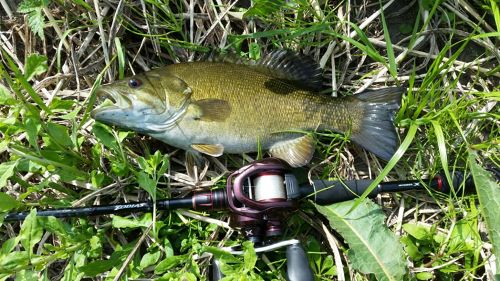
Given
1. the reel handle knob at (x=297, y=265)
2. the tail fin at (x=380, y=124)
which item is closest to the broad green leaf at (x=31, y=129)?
the reel handle knob at (x=297, y=265)

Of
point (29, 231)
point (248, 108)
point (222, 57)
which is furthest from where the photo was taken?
point (222, 57)

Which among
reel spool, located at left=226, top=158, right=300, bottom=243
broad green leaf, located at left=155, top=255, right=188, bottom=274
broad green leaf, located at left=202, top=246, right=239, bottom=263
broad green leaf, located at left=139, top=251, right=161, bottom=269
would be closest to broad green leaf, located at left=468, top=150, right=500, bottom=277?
reel spool, located at left=226, top=158, right=300, bottom=243

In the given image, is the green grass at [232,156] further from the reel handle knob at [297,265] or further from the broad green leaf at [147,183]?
the reel handle knob at [297,265]

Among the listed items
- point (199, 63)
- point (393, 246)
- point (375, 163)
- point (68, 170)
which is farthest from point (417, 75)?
point (68, 170)

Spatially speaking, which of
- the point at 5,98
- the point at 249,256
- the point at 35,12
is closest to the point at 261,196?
the point at 249,256

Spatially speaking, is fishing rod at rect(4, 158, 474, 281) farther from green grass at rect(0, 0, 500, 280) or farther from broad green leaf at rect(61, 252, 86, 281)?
broad green leaf at rect(61, 252, 86, 281)

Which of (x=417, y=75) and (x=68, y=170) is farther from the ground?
(x=417, y=75)

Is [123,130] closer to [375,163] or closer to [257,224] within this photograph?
[257,224]

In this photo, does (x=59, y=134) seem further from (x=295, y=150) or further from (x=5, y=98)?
(x=295, y=150)
